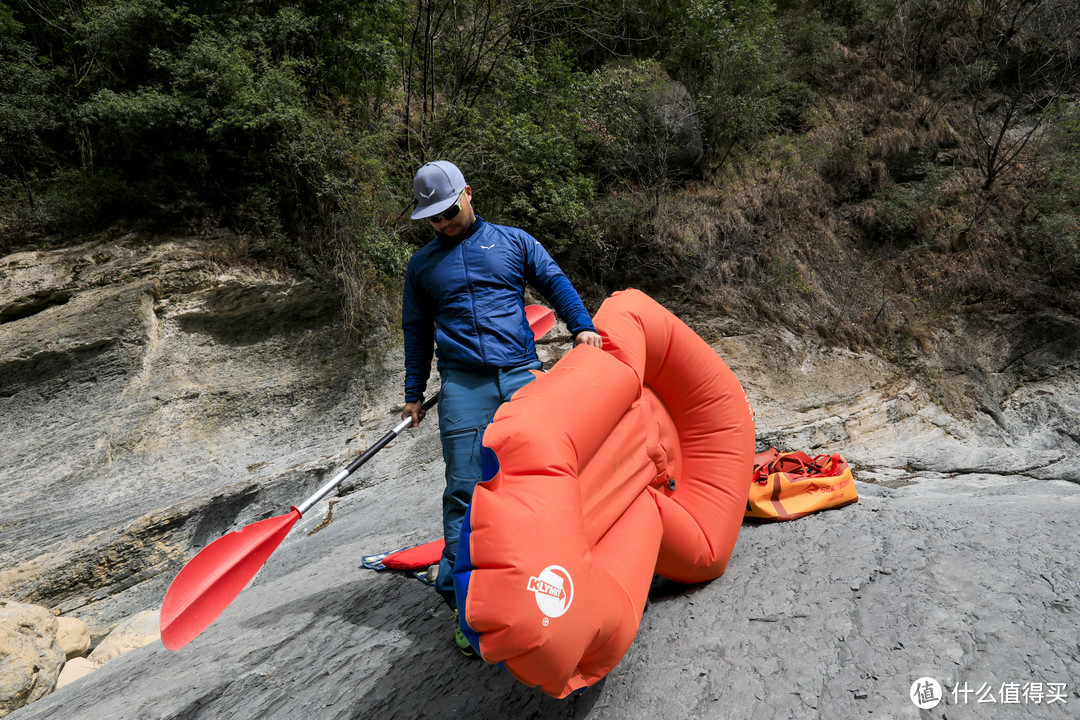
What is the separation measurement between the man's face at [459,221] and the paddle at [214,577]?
3.88 ft

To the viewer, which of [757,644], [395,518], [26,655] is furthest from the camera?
[395,518]

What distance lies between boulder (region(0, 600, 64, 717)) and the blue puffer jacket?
2.66 meters

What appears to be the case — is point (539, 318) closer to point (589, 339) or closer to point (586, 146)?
point (589, 339)

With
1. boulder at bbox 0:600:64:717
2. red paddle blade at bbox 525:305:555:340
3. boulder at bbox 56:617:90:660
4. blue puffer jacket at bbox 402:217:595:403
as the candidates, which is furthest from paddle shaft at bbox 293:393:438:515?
boulder at bbox 56:617:90:660

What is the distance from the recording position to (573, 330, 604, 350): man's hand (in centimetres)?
218

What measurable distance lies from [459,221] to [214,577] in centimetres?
168

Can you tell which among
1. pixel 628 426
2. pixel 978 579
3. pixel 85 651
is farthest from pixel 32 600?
pixel 978 579

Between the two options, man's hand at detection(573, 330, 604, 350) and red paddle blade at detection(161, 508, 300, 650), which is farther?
man's hand at detection(573, 330, 604, 350)

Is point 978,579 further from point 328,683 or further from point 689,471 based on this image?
point 328,683

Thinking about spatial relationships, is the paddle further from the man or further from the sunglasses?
the sunglasses

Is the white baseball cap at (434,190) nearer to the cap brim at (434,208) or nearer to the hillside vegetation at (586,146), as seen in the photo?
the cap brim at (434,208)

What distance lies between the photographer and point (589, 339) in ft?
7.17

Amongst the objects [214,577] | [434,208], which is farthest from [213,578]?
[434,208]

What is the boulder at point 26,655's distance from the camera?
2566mm
